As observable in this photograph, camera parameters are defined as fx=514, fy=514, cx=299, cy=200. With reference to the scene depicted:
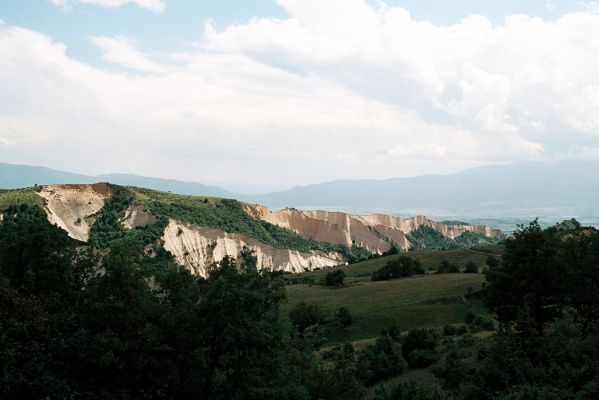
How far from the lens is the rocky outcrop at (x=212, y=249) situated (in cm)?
12456

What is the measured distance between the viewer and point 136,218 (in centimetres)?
12694

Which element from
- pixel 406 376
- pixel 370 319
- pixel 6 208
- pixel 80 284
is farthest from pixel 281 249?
pixel 80 284

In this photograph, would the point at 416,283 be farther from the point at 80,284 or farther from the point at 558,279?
the point at 80,284

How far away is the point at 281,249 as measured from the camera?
140750 millimetres

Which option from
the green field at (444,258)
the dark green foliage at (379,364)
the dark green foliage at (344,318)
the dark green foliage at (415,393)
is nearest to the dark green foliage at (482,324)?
the dark green foliage at (379,364)

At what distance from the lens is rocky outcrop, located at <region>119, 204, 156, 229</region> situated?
12506cm

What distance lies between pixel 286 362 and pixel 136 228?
351 ft

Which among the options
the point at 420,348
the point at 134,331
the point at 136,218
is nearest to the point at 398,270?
the point at 420,348

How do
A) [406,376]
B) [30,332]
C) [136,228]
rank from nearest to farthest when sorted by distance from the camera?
[30,332] < [406,376] < [136,228]

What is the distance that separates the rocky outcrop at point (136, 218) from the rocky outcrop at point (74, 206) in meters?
7.20

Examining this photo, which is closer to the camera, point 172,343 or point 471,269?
point 172,343

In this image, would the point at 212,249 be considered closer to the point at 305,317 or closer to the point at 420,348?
the point at 305,317

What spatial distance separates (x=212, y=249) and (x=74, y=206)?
34.5 m

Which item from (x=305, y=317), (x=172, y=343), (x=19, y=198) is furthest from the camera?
(x=19, y=198)
